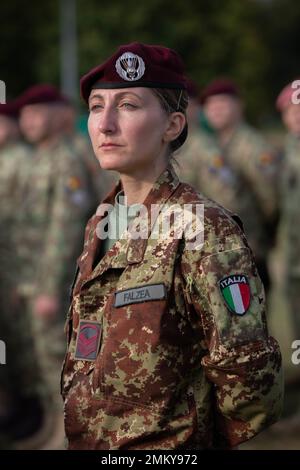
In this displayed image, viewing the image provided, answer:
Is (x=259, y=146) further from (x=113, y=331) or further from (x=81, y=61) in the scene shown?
(x=81, y=61)

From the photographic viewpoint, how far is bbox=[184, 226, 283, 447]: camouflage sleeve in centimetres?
263

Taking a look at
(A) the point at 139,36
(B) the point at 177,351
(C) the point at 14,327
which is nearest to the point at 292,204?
(C) the point at 14,327

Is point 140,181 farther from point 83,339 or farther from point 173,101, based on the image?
point 83,339

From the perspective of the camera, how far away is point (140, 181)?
9.59ft

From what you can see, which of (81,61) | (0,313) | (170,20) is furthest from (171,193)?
(170,20)

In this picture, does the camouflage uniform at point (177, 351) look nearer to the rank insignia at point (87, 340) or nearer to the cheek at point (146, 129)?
the rank insignia at point (87, 340)

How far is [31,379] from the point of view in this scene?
6895mm

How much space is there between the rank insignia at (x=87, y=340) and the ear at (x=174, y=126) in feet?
1.93

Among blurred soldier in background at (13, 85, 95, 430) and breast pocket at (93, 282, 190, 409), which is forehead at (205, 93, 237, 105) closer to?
blurred soldier in background at (13, 85, 95, 430)

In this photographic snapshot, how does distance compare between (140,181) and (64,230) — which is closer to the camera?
(140,181)

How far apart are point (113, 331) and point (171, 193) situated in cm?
44

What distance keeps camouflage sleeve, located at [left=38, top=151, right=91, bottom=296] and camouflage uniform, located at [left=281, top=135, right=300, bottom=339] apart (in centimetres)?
151

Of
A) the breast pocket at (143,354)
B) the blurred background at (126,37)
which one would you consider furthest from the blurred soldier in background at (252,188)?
the blurred background at (126,37)

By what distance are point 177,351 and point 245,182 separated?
495 centimetres
